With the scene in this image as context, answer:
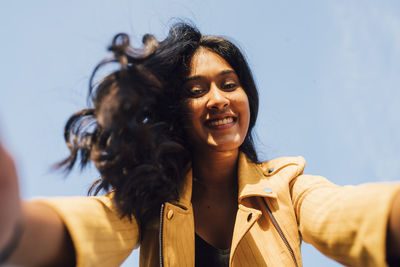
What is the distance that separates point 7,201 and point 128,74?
4.03ft

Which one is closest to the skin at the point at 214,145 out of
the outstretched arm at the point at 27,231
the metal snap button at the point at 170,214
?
the metal snap button at the point at 170,214

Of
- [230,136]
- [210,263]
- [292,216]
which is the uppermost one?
[230,136]

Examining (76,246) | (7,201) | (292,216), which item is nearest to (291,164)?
(292,216)

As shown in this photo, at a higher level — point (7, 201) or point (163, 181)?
point (7, 201)

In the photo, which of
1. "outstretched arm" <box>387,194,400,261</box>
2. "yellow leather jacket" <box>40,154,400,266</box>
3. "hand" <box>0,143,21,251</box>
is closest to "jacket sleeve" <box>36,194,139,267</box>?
"yellow leather jacket" <box>40,154,400,266</box>

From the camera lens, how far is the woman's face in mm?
2822

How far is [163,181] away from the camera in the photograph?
8.04 feet

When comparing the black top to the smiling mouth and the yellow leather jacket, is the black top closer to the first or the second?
the yellow leather jacket

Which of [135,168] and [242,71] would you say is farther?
[242,71]

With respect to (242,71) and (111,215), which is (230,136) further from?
(111,215)

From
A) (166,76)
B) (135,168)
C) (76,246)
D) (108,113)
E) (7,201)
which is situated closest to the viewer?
(7,201)

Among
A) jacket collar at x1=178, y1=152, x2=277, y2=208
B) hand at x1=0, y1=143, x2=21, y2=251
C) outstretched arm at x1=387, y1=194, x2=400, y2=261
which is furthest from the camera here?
jacket collar at x1=178, y1=152, x2=277, y2=208

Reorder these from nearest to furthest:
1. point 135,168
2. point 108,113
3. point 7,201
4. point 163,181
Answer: point 7,201 → point 108,113 → point 135,168 → point 163,181

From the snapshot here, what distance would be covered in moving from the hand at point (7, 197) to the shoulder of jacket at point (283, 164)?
6.47 ft
